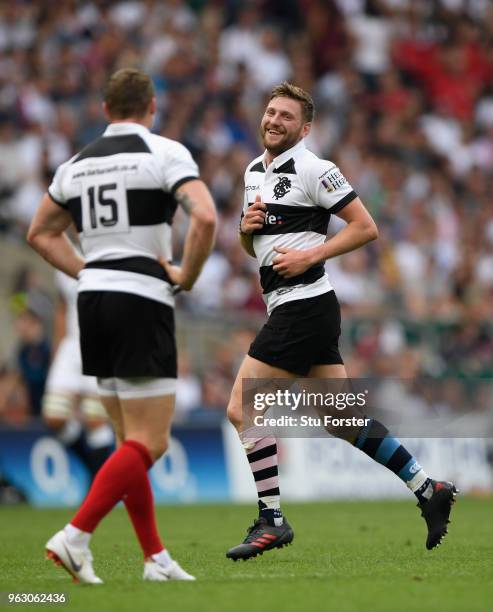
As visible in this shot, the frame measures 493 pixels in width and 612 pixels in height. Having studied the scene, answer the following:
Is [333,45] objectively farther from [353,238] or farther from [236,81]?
[353,238]

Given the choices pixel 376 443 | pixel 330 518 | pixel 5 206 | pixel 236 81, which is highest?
pixel 236 81

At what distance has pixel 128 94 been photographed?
612cm

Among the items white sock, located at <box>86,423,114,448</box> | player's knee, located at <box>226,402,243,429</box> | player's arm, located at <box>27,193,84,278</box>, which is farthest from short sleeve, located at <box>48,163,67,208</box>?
white sock, located at <box>86,423,114,448</box>

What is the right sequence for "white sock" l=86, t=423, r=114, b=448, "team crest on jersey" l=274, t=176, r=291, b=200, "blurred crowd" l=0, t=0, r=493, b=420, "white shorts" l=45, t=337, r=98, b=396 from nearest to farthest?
"team crest on jersey" l=274, t=176, r=291, b=200 < "white sock" l=86, t=423, r=114, b=448 < "white shorts" l=45, t=337, r=98, b=396 < "blurred crowd" l=0, t=0, r=493, b=420

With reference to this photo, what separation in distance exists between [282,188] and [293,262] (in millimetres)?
478

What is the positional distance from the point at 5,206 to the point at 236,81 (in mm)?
4860

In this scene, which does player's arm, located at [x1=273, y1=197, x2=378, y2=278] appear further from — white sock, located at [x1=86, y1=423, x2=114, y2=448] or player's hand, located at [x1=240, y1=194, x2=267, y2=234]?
white sock, located at [x1=86, y1=423, x2=114, y2=448]

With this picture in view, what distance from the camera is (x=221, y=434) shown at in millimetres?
14812

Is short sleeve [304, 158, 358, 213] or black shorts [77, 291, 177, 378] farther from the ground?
short sleeve [304, 158, 358, 213]

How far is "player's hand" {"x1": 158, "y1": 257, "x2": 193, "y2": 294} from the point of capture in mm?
6082

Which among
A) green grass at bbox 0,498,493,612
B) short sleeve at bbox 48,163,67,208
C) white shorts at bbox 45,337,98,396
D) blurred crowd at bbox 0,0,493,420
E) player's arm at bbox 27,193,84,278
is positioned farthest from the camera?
blurred crowd at bbox 0,0,493,420

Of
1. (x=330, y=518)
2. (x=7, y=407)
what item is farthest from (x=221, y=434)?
(x=330, y=518)

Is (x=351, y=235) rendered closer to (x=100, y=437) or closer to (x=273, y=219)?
(x=273, y=219)

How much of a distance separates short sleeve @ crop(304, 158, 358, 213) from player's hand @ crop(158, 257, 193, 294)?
1.49 metres
